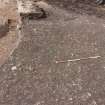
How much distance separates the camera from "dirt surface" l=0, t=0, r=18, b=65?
2.91 m

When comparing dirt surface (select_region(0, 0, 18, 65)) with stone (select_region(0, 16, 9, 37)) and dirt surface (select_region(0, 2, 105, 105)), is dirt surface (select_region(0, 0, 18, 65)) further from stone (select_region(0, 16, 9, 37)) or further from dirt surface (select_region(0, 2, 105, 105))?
dirt surface (select_region(0, 2, 105, 105))

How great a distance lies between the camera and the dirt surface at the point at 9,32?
2914mm

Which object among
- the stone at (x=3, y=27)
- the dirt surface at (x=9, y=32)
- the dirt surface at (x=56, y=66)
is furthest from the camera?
the stone at (x=3, y=27)

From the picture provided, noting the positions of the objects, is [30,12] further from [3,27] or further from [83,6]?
[83,6]

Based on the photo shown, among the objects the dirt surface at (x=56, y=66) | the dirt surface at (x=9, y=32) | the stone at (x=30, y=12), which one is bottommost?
the dirt surface at (x=9, y=32)

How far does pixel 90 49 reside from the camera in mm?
2551

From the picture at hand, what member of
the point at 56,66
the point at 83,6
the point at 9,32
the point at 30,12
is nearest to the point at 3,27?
the point at 9,32

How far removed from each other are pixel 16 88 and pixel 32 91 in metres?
0.14

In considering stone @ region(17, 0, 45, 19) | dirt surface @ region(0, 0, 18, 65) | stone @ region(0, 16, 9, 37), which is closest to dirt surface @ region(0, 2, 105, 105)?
stone @ region(17, 0, 45, 19)

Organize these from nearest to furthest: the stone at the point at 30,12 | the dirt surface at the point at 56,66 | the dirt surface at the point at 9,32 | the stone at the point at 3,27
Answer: the dirt surface at the point at 56,66, the dirt surface at the point at 9,32, the stone at the point at 30,12, the stone at the point at 3,27

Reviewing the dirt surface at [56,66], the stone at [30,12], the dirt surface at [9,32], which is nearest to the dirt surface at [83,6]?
the dirt surface at [56,66]

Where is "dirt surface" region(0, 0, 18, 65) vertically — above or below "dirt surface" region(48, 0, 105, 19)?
below

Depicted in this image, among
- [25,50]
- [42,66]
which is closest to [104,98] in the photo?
[42,66]

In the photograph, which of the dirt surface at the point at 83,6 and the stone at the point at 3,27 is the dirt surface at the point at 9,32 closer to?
the stone at the point at 3,27
